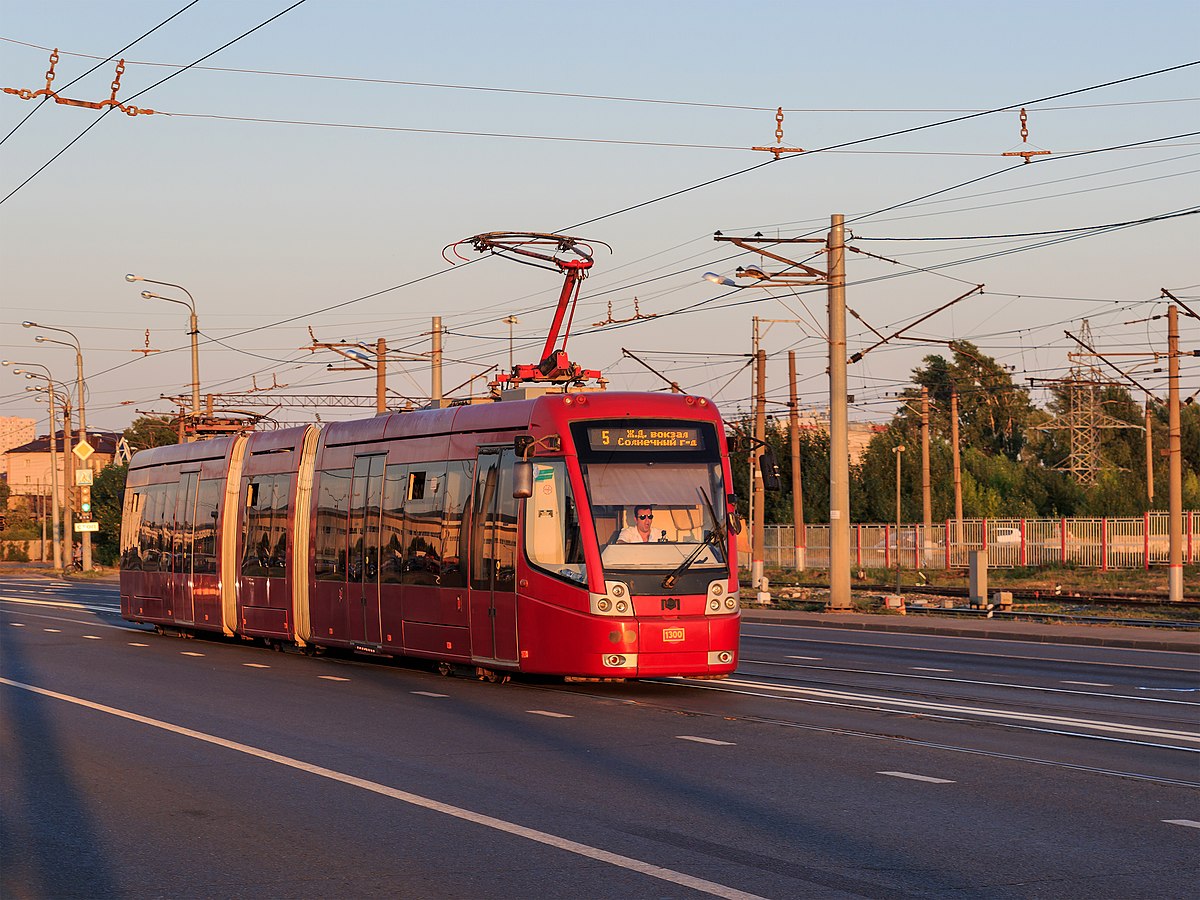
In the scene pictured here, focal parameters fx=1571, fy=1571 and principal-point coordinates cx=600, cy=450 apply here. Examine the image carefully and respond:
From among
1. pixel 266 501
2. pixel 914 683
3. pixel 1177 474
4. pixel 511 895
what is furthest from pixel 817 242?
pixel 511 895

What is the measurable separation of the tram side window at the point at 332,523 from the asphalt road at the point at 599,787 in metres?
2.63

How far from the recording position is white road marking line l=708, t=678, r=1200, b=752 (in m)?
13.8

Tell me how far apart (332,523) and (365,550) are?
140cm

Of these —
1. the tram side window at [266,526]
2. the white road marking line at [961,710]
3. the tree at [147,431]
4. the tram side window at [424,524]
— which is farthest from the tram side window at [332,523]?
the tree at [147,431]

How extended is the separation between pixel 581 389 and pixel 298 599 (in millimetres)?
6234

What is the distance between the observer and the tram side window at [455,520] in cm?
1853

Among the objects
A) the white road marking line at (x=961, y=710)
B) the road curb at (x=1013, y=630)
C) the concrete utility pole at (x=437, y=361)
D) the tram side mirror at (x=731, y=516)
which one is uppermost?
the concrete utility pole at (x=437, y=361)

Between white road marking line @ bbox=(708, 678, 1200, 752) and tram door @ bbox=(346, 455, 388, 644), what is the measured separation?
16.7 feet

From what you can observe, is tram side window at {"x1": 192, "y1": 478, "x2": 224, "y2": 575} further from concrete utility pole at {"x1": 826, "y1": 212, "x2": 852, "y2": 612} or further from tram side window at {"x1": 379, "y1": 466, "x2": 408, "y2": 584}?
concrete utility pole at {"x1": 826, "y1": 212, "x2": 852, "y2": 612}

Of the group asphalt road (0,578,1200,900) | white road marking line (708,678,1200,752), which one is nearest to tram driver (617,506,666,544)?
asphalt road (0,578,1200,900)

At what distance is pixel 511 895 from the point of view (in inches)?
297

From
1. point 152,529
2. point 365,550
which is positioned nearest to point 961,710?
point 365,550

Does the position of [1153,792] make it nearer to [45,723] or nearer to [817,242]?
[45,723]

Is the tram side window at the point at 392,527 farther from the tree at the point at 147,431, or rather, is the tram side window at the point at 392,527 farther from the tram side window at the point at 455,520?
the tree at the point at 147,431
